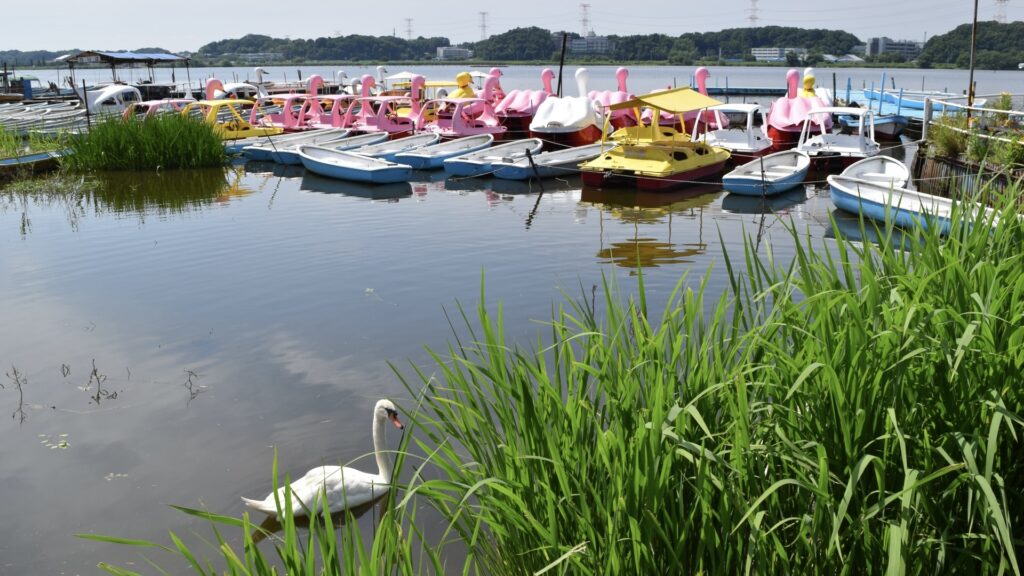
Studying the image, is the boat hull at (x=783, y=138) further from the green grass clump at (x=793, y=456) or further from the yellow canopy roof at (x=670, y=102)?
the green grass clump at (x=793, y=456)

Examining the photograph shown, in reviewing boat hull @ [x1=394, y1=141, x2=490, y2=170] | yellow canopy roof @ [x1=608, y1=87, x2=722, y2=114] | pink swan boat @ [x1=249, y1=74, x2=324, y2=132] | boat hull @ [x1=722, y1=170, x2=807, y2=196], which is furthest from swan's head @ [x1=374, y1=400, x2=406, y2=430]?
pink swan boat @ [x1=249, y1=74, x2=324, y2=132]

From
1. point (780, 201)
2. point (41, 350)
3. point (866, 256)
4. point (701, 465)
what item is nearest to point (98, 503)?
point (41, 350)

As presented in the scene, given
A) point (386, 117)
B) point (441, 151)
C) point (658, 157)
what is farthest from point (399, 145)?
point (658, 157)

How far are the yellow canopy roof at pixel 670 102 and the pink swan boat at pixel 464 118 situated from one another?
340 inches

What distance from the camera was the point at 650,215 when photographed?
A: 16359 mm

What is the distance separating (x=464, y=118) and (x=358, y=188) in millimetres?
7669

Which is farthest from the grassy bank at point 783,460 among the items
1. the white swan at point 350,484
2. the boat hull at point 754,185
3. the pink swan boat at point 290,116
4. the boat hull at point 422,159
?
the pink swan boat at point 290,116

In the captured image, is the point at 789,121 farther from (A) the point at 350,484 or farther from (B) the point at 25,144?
(B) the point at 25,144

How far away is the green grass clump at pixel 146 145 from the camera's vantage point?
22312 millimetres

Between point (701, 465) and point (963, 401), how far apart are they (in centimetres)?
99

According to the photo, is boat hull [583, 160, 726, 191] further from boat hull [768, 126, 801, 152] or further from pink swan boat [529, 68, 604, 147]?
pink swan boat [529, 68, 604, 147]

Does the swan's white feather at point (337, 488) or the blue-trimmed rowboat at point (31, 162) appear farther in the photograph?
the blue-trimmed rowboat at point (31, 162)

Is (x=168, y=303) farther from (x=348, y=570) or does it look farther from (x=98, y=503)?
(x=348, y=570)

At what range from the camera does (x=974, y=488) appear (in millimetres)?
2938
